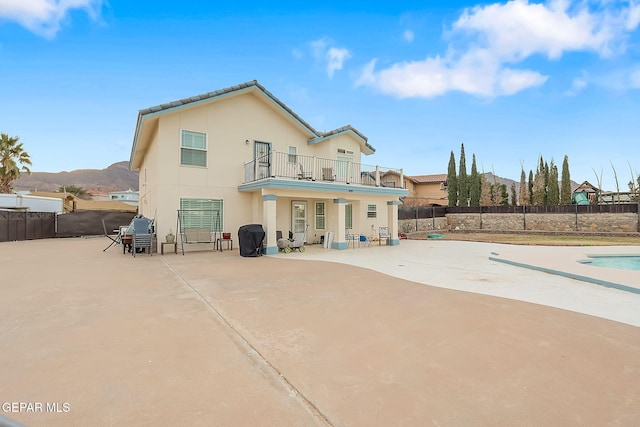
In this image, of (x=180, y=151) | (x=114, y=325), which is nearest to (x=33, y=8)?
(x=180, y=151)

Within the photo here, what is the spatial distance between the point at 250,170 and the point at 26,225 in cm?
1751

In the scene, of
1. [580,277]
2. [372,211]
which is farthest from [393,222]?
[580,277]

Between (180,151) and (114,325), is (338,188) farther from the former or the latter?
(114,325)

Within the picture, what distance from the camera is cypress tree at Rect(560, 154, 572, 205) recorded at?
1304 inches

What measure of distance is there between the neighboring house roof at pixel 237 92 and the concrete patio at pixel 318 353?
309 inches

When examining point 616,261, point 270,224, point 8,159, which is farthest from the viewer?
point 8,159

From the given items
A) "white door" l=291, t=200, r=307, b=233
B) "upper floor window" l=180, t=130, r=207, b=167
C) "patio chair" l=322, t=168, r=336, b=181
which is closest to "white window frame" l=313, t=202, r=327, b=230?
"white door" l=291, t=200, r=307, b=233

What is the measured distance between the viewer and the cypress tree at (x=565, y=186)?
3312cm

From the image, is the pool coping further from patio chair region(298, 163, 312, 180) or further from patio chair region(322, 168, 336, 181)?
patio chair region(298, 163, 312, 180)

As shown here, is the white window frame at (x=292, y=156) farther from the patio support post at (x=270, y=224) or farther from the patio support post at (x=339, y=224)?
the patio support post at (x=270, y=224)

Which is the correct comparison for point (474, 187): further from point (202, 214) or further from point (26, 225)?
point (26, 225)

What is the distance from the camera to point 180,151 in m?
13.3

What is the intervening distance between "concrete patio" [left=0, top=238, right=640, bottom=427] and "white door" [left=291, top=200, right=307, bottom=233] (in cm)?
853

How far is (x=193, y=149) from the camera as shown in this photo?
13.5 m
